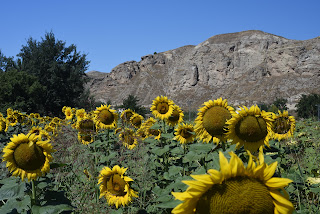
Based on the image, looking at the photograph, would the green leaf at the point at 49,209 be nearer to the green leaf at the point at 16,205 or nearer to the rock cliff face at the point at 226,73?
the green leaf at the point at 16,205

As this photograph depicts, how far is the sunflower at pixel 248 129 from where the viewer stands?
2.42 meters

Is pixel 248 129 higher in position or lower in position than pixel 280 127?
higher

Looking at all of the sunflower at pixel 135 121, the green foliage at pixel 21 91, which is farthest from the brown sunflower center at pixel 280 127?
the green foliage at pixel 21 91

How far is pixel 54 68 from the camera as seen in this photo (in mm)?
28109

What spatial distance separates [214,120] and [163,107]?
2.43m

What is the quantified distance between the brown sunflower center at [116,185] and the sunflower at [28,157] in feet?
2.42

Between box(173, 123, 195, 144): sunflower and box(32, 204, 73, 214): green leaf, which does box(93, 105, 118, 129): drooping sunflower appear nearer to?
box(173, 123, 195, 144): sunflower

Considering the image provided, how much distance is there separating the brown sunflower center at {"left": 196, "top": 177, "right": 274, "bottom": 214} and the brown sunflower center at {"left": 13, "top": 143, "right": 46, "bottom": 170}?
6.17 feet

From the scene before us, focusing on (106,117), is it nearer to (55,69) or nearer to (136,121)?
(136,121)

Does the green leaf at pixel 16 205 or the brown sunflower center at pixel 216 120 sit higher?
the brown sunflower center at pixel 216 120

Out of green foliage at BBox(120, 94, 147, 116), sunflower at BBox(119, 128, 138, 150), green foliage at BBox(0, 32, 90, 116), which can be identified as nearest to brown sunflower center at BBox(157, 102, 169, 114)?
sunflower at BBox(119, 128, 138, 150)

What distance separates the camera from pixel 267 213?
1169mm

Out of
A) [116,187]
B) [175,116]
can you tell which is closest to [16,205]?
[116,187]

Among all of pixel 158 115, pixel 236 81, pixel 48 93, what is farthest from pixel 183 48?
pixel 158 115
